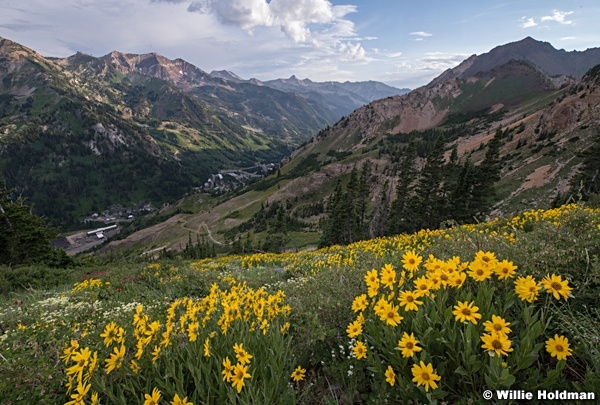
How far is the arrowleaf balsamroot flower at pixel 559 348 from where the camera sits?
7.74 ft

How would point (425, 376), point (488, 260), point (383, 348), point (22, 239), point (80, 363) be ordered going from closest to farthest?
point (425, 376) < point (80, 363) < point (383, 348) < point (488, 260) < point (22, 239)

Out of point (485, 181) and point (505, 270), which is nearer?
point (505, 270)

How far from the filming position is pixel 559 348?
96.4 inches

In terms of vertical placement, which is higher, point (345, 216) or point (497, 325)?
point (497, 325)

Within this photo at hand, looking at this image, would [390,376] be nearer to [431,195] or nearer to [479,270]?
[479,270]

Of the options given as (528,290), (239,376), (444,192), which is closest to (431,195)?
(444,192)

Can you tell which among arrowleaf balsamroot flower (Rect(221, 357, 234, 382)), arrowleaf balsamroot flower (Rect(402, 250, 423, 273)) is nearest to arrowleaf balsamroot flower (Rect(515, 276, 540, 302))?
arrowleaf balsamroot flower (Rect(402, 250, 423, 273))

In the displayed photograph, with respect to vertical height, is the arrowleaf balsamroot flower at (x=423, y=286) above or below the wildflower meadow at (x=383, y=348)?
above

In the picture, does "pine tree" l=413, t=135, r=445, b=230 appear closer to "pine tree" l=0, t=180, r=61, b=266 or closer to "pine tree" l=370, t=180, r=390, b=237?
"pine tree" l=370, t=180, r=390, b=237

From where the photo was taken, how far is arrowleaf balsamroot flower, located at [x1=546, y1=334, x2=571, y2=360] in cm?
236

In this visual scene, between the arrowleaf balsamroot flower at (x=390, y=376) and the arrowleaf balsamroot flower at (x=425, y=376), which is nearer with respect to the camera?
the arrowleaf balsamroot flower at (x=425, y=376)

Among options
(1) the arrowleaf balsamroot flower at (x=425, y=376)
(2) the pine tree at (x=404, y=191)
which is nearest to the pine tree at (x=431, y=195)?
(2) the pine tree at (x=404, y=191)

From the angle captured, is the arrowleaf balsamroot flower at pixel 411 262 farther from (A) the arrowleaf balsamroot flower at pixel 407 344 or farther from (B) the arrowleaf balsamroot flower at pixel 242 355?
(B) the arrowleaf balsamroot flower at pixel 242 355

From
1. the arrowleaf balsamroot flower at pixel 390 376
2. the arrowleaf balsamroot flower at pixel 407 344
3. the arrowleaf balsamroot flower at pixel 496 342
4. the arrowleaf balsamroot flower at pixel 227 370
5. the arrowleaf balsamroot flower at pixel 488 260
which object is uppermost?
the arrowleaf balsamroot flower at pixel 488 260
